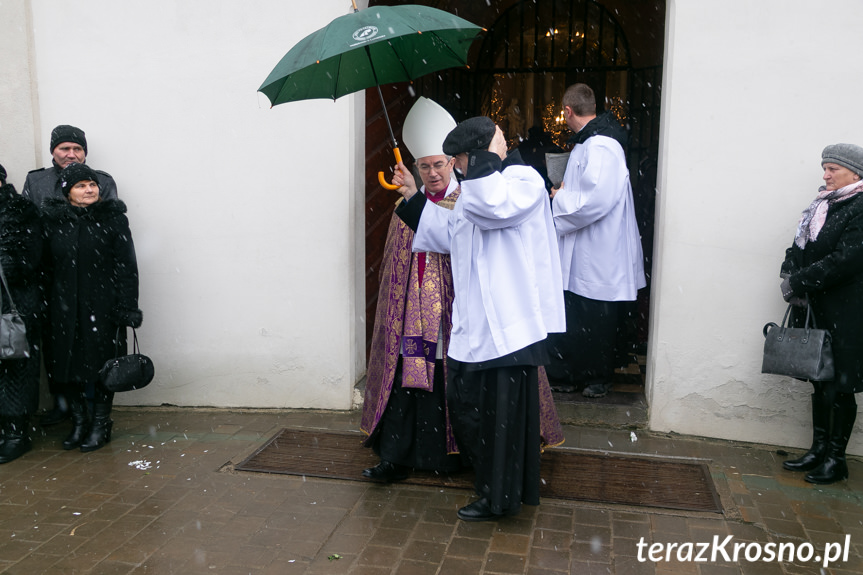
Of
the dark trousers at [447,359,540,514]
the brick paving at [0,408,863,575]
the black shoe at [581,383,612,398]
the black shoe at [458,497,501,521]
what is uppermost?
the dark trousers at [447,359,540,514]

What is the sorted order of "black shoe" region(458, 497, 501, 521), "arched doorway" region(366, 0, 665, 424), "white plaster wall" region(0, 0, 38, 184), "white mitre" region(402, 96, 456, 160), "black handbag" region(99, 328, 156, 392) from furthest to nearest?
"arched doorway" region(366, 0, 665, 424) → "white plaster wall" region(0, 0, 38, 184) → "black handbag" region(99, 328, 156, 392) → "white mitre" region(402, 96, 456, 160) → "black shoe" region(458, 497, 501, 521)

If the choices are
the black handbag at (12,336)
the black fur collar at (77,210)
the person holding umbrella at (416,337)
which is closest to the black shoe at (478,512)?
the person holding umbrella at (416,337)

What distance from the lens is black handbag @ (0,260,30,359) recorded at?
14.9 ft

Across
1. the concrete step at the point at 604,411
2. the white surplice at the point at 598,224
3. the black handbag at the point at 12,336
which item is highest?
the white surplice at the point at 598,224

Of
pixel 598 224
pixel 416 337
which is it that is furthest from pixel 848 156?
pixel 416 337

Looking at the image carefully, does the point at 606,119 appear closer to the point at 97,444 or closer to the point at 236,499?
the point at 236,499

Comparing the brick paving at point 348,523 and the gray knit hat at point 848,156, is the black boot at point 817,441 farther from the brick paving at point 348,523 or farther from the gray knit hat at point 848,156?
the gray knit hat at point 848,156

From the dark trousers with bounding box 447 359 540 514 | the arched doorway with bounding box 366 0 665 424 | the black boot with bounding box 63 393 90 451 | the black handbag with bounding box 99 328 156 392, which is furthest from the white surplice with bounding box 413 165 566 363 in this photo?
the black boot with bounding box 63 393 90 451

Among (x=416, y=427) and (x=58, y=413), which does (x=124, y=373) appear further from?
(x=416, y=427)

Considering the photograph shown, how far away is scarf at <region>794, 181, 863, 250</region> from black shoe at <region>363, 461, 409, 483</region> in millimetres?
2545

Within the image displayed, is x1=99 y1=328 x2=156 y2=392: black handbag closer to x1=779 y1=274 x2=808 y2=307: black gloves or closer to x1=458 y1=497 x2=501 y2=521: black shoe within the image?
x1=458 y1=497 x2=501 y2=521: black shoe

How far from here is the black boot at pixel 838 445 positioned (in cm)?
427

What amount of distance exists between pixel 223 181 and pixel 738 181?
3.37m

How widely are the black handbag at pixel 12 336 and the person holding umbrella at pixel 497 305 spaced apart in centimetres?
248
